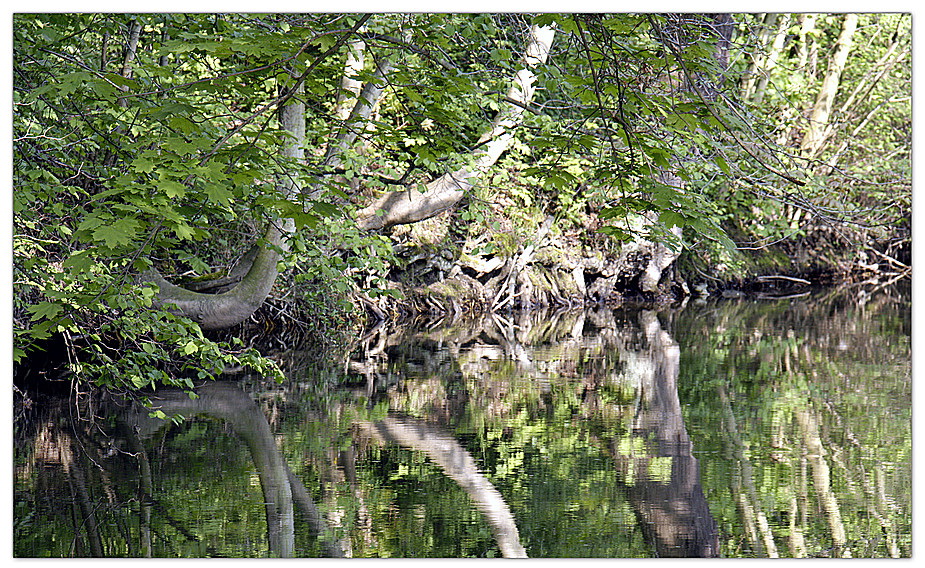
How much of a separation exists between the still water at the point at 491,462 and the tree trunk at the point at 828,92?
21.1 ft

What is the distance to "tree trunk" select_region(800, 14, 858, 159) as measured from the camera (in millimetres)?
13539

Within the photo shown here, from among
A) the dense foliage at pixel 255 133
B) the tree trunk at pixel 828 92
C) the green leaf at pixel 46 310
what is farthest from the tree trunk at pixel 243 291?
the tree trunk at pixel 828 92

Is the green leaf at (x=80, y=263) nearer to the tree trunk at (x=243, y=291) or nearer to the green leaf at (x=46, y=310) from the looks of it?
the green leaf at (x=46, y=310)

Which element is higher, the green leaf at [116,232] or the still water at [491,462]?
the green leaf at [116,232]

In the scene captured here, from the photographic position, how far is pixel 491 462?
14.8 ft

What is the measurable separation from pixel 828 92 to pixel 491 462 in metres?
11.5

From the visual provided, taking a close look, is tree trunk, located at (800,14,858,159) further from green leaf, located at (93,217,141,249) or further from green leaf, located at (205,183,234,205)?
green leaf, located at (93,217,141,249)

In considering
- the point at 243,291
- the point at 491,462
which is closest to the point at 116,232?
the point at 491,462

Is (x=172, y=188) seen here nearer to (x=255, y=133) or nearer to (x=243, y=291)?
(x=255, y=133)

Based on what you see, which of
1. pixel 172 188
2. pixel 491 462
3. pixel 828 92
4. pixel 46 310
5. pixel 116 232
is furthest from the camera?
pixel 828 92

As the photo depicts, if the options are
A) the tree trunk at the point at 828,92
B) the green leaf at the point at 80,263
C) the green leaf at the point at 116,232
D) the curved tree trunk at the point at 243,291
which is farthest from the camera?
the tree trunk at the point at 828,92

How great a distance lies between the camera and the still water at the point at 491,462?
3352 millimetres

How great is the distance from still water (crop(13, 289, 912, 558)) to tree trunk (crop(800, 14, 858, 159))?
6.44m
